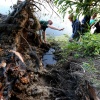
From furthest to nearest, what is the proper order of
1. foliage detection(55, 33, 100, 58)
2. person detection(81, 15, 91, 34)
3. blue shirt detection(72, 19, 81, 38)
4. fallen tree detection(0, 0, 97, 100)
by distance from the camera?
person detection(81, 15, 91, 34) → blue shirt detection(72, 19, 81, 38) → foliage detection(55, 33, 100, 58) → fallen tree detection(0, 0, 97, 100)

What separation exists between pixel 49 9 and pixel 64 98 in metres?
2.64

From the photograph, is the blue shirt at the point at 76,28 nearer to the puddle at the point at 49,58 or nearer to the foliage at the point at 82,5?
the puddle at the point at 49,58

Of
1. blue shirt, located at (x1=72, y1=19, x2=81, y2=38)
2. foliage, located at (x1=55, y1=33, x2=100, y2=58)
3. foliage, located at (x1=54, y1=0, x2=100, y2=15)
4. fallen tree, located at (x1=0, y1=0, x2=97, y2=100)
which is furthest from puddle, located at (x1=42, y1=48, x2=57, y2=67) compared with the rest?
foliage, located at (x1=54, y1=0, x2=100, y2=15)

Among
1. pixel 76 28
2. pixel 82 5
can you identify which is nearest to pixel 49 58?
pixel 76 28

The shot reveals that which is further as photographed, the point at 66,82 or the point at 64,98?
the point at 66,82

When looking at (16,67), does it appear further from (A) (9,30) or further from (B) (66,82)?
(A) (9,30)

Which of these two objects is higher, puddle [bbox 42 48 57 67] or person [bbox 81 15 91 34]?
person [bbox 81 15 91 34]

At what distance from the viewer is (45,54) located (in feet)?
22.9

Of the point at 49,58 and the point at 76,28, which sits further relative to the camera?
the point at 76,28

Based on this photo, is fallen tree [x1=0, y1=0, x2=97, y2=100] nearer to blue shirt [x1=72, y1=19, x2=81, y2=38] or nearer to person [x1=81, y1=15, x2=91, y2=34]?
blue shirt [x1=72, y1=19, x2=81, y2=38]

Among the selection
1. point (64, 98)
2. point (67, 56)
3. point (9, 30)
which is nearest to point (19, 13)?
point (9, 30)

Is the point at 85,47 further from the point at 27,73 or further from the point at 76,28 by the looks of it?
the point at 27,73

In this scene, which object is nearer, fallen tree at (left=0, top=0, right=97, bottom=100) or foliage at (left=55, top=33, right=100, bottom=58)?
fallen tree at (left=0, top=0, right=97, bottom=100)

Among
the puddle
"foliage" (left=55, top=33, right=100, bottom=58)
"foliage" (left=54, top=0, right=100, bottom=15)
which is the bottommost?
the puddle
